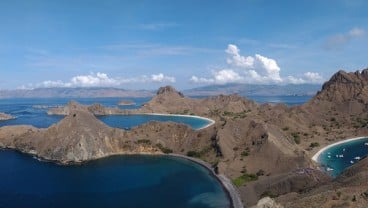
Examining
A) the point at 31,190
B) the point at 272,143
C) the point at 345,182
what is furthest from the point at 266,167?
the point at 31,190

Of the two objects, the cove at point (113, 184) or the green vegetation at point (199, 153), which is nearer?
the cove at point (113, 184)

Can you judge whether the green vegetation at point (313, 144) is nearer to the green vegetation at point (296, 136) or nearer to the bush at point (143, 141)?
the green vegetation at point (296, 136)

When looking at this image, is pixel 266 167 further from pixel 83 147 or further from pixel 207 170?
pixel 83 147

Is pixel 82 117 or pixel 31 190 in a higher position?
pixel 82 117

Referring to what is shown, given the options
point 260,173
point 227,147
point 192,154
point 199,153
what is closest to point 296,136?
point 227,147

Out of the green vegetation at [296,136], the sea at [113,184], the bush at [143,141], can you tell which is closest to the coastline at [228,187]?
the sea at [113,184]

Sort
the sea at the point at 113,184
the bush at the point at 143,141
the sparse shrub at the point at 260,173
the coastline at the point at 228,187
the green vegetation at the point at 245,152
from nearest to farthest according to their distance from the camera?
the coastline at the point at 228,187, the sea at the point at 113,184, the sparse shrub at the point at 260,173, the green vegetation at the point at 245,152, the bush at the point at 143,141

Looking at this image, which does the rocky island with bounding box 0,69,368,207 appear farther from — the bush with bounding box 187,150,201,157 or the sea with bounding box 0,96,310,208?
the sea with bounding box 0,96,310,208

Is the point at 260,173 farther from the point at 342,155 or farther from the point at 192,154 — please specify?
the point at 342,155
